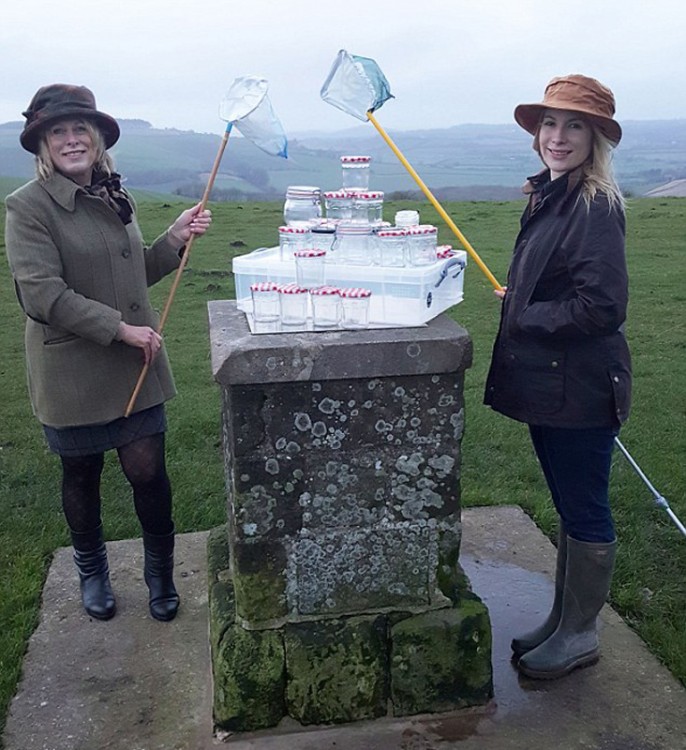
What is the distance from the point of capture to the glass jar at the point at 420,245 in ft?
10.4

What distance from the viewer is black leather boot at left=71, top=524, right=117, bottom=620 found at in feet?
13.3

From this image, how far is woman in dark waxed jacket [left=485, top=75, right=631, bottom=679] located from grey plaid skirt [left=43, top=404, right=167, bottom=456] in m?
1.56

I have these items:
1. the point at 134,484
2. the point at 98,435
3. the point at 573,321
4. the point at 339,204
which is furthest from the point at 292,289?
the point at 134,484

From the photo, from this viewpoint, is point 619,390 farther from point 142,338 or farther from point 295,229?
point 142,338

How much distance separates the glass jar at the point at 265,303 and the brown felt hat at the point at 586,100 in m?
1.20

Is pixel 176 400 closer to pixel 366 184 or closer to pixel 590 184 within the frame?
pixel 366 184

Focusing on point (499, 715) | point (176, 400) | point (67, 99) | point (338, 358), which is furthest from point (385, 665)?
point (176, 400)

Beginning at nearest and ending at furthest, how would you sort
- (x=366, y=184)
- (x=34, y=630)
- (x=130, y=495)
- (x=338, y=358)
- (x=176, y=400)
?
(x=338, y=358) < (x=366, y=184) < (x=34, y=630) < (x=130, y=495) < (x=176, y=400)

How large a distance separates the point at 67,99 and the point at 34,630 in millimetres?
2376

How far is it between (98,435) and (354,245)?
1.45 m

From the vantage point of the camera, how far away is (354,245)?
324 centimetres

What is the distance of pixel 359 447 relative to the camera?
10.2 feet

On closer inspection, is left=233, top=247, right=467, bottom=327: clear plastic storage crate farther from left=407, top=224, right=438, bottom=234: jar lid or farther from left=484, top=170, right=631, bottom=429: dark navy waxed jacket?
left=484, top=170, right=631, bottom=429: dark navy waxed jacket

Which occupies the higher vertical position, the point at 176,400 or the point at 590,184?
the point at 590,184
